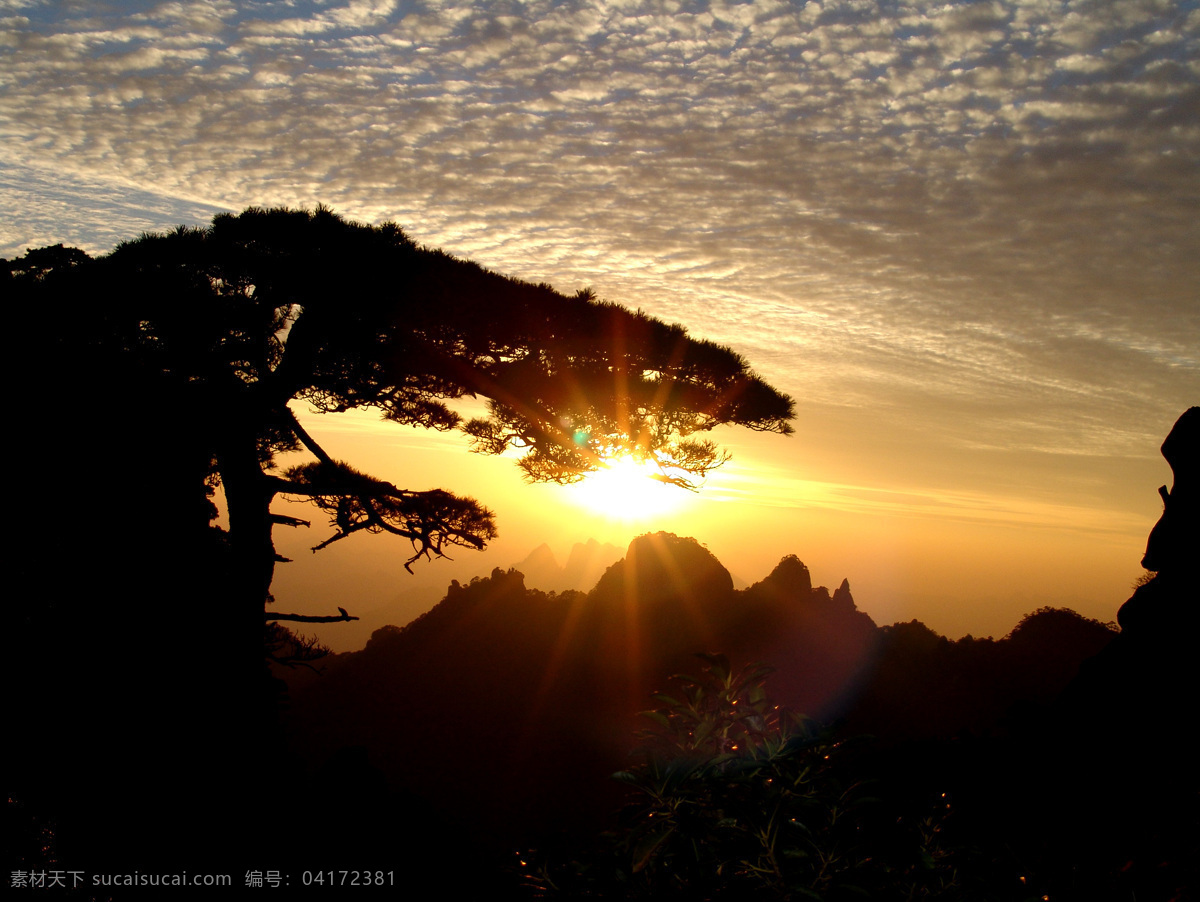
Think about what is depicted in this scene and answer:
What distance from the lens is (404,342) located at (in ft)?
29.6

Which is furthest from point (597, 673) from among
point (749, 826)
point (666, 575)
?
point (749, 826)

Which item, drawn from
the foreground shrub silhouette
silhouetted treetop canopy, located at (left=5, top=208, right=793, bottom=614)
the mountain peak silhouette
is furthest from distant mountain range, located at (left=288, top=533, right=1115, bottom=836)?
the foreground shrub silhouette

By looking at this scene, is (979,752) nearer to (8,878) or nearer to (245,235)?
(8,878)

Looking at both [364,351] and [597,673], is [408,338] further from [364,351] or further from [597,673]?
[597,673]

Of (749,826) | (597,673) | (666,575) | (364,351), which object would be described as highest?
(364,351)

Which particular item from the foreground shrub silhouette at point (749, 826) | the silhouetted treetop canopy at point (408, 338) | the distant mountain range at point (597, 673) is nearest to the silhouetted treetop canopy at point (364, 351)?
the silhouetted treetop canopy at point (408, 338)

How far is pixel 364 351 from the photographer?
898 cm

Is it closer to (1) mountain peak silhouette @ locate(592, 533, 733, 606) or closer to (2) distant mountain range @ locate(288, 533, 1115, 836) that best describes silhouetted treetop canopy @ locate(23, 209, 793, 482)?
(2) distant mountain range @ locate(288, 533, 1115, 836)

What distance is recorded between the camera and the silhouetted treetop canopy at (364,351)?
8227 mm

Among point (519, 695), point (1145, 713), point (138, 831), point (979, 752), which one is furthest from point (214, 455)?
point (519, 695)

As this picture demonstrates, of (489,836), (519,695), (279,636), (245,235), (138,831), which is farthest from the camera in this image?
(519,695)

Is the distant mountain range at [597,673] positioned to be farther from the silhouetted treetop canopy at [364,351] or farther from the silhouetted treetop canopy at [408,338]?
the silhouetted treetop canopy at [408,338]

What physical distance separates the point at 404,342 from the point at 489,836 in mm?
27971

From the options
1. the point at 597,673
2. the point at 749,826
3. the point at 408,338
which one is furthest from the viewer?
the point at 597,673
